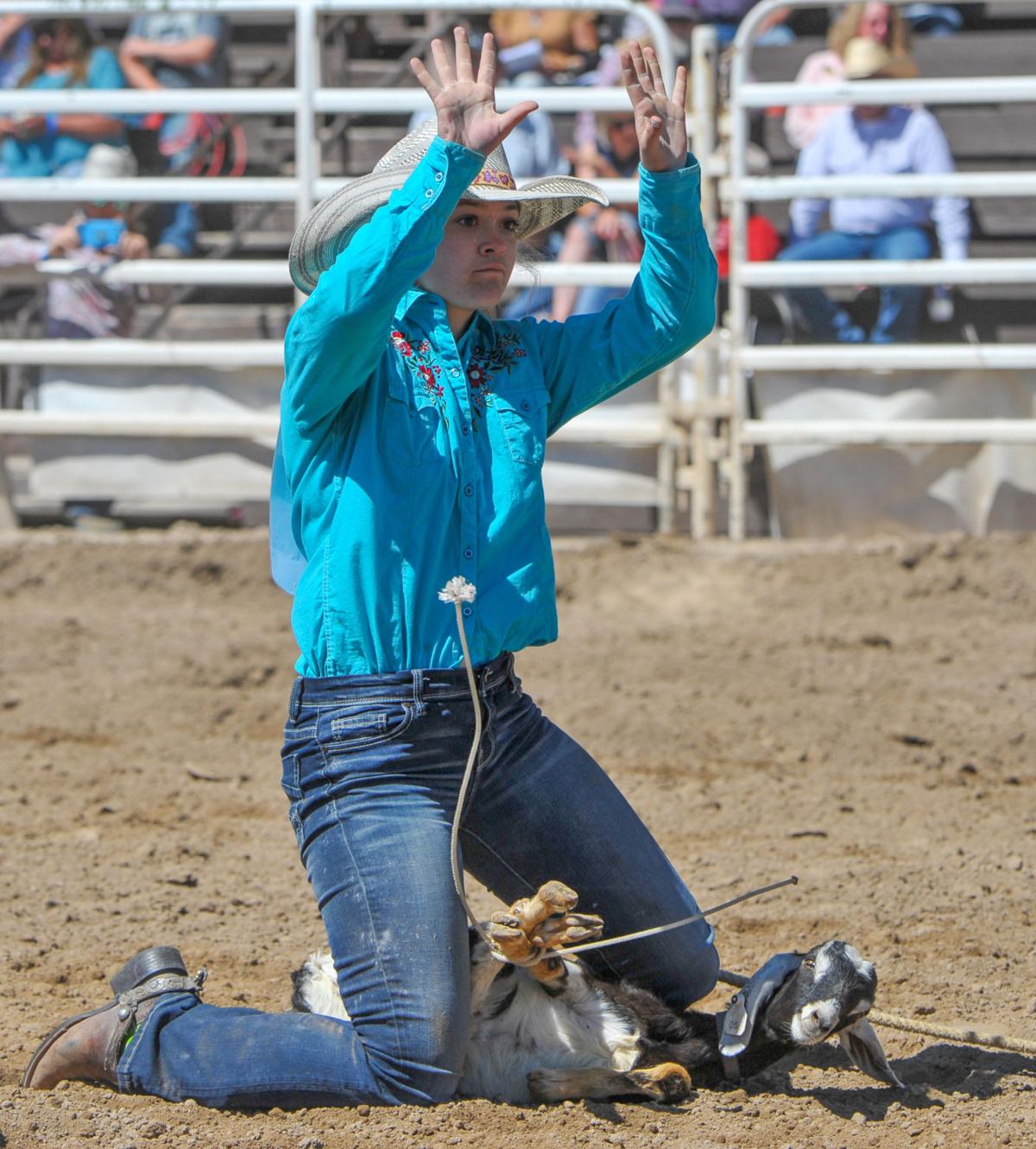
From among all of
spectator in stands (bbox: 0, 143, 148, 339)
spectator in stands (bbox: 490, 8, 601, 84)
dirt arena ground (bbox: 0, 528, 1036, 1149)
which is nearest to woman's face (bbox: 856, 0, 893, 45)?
spectator in stands (bbox: 490, 8, 601, 84)

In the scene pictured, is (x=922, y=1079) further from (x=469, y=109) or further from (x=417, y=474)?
(x=469, y=109)

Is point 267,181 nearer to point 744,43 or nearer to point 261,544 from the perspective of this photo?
point 261,544

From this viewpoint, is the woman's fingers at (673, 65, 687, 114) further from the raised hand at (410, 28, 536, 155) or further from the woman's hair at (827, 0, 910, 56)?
the woman's hair at (827, 0, 910, 56)

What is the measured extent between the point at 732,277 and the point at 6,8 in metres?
3.64

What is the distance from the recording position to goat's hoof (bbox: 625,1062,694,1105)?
9.62 feet

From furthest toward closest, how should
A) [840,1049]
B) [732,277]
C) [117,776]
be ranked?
1. [732,277]
2. [117,776]
3. [840,1049]

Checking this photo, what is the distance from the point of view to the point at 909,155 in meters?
7.22

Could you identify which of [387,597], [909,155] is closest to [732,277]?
[909,155]

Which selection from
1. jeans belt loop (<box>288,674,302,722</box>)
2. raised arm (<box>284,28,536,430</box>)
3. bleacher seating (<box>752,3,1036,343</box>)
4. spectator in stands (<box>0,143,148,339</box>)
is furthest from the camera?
bleacher seating (<box>752,3,1036,343</box>)

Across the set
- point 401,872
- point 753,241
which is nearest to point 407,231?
point 401,872

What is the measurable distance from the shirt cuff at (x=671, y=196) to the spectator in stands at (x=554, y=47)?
5032mm

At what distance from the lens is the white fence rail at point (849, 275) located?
693 cm

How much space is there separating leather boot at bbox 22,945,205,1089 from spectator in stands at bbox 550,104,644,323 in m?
4.84

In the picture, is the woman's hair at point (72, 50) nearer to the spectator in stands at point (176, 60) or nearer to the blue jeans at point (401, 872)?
the spectator in stands at point (176, 60)
